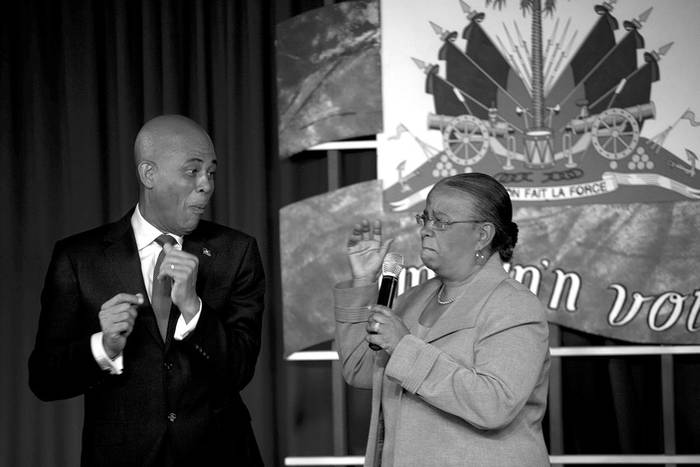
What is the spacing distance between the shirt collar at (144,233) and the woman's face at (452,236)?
0.70 metres

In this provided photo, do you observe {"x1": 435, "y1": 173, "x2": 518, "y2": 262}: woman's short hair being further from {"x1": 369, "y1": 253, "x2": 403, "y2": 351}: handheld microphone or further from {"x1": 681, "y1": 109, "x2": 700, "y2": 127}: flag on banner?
{"x1": 681, "y1": 109, "x2": 700, "y2": 127}: flag on banner

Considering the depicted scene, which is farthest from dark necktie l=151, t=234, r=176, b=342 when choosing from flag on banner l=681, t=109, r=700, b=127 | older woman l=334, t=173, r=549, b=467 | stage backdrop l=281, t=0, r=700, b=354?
flag on banner l=681, t=109, r=700, b=127

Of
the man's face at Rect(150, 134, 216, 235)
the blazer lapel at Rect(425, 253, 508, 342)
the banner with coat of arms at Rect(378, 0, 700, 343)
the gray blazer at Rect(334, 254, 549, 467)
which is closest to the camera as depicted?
the gray blazer at Rect(334, 254, 549, 467)

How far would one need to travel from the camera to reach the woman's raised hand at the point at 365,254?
2.38m

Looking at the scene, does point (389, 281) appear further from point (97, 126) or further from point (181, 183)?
point (97, 126)

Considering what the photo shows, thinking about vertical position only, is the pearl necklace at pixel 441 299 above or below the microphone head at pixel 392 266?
below

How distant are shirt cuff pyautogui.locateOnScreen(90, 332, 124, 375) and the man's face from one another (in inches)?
14.4

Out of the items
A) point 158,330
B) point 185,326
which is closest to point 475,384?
point 185,326

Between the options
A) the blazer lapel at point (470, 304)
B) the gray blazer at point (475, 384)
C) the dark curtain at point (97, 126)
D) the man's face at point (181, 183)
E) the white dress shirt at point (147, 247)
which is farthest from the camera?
the dark curtain at point (97, 126)

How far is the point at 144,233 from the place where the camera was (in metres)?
2.48

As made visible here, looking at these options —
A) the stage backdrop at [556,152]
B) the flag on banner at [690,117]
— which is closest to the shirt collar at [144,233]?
the stage backdrop at [556,152]

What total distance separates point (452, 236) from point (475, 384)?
39cm

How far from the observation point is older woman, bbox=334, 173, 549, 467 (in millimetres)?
2082

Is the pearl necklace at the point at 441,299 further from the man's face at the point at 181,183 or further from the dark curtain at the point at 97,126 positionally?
the dark curtain at the point at 97,126
